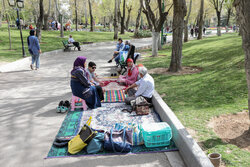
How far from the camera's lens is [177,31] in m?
9.88

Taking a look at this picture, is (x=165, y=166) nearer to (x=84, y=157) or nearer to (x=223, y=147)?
(x=223, y=147)

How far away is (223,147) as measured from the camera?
4.08 metres

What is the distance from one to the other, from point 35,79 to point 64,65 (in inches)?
134

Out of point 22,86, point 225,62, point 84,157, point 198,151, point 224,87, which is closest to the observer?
point 198,151

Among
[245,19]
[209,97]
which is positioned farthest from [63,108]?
[245,19]

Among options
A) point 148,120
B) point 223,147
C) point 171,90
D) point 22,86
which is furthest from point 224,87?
point 22,86

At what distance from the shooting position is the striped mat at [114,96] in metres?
7.09

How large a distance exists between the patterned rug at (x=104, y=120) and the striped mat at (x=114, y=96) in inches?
13.5

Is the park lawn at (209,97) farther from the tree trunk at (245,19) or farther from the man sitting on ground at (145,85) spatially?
the tree trunk at (245,19)

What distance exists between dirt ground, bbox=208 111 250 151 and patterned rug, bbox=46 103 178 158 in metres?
1.00

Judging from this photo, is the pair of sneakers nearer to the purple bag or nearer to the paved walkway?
the paved walkway

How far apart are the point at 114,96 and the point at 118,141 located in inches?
127

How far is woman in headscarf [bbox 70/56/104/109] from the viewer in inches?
239

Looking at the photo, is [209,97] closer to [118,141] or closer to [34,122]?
[118,141]
